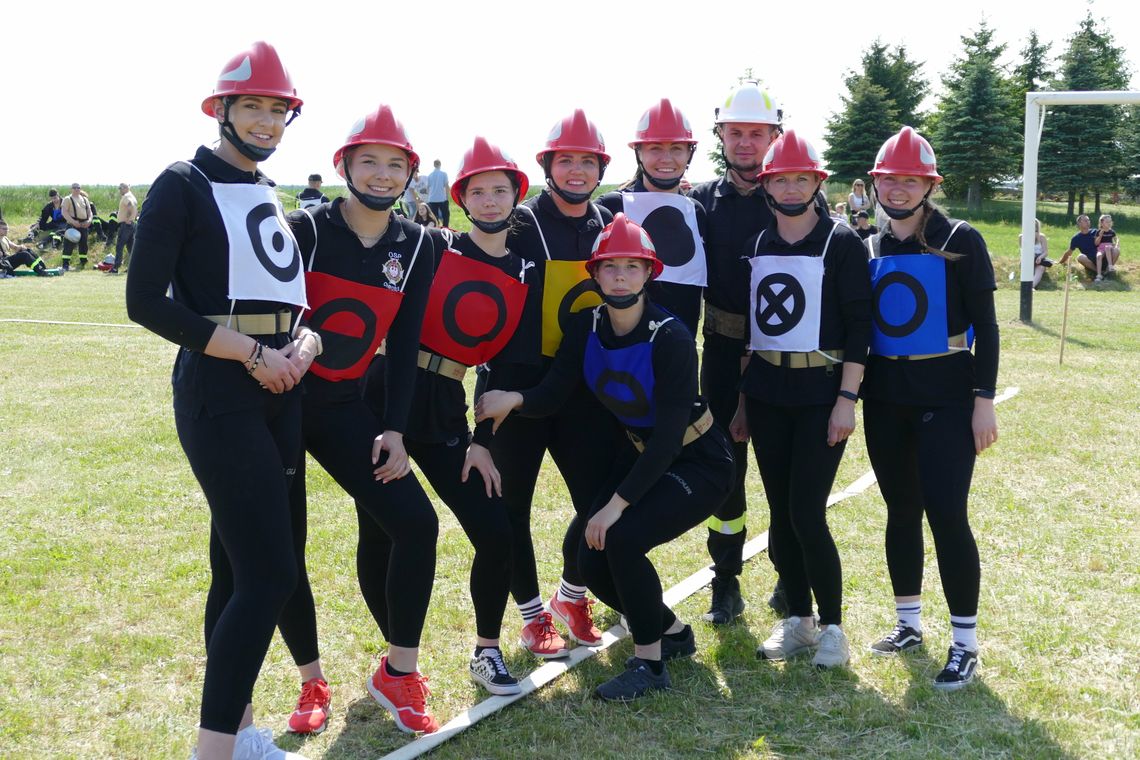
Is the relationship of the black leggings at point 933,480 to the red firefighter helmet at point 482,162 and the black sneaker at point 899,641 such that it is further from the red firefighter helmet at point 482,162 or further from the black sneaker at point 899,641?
the red firefighter helmet at point 482,162

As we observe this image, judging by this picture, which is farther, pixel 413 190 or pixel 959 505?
pixel 413 190

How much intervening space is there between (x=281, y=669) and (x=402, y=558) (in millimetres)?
995

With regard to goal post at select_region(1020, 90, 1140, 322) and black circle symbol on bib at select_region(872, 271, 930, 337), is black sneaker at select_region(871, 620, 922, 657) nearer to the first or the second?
black circle symbol on bib at select_region(872, 271, 930, 337)

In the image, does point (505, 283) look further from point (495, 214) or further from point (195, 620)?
point (195, 620)

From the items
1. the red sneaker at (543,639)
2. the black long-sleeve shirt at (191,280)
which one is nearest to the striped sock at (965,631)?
the red sneaker at (543,639)

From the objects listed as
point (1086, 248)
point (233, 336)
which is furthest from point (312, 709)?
point (1086, 248)

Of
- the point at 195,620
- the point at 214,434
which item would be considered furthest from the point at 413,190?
the point at 214,434

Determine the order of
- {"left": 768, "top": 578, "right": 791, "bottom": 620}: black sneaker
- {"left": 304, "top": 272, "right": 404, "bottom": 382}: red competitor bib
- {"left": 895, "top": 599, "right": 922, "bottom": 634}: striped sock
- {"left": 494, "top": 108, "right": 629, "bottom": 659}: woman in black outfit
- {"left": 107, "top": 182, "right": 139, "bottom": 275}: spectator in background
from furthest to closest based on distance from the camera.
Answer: {"left": 107, "top": 182, "right": 139, "bottom": 275}: spectator in background < {"left": 768, "top": 578, "right": 791, "bottom": 620}: black sneaker < {"left": 895, "top": 599, "right": 922, "bottom": 634}: striped sock < {"left": 494, "top": 108, "right": 629, "bottom": 659}: woman in black outfit < {"left": 304, "top": 272, "right": 404, "bottom": 382}: red competitor bib

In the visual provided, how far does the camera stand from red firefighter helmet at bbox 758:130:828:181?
14.2 ft

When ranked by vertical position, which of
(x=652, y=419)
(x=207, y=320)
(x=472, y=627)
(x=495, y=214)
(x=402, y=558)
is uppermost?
(x=495, y=214)

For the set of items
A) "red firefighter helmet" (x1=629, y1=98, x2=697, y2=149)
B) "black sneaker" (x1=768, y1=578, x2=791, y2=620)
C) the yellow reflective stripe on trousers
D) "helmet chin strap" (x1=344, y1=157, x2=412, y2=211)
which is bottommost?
"black sneaker" (x1=768, y1=578, x2=791, y2=620)

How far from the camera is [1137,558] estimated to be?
5.69 meters

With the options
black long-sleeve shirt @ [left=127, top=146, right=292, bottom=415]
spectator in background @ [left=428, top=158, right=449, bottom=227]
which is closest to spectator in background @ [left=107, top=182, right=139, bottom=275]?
spectator in background @ [left=428, top=158, right=449, bottom=227]

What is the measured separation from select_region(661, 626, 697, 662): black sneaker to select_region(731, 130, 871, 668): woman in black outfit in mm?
330
